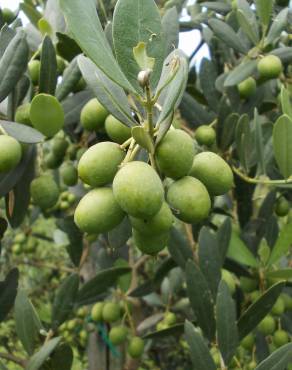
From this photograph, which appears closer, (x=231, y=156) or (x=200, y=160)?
(x=200, y=160)

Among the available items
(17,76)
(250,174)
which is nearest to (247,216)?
(250,174)

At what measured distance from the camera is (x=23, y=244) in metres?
2.80

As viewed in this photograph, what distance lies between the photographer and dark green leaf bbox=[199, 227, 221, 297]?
1.35 m

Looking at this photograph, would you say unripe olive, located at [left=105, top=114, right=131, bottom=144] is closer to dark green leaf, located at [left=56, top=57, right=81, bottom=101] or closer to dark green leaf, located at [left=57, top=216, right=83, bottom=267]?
dark green leaf, located at [left=56, top=57, right=81, bottom=101]

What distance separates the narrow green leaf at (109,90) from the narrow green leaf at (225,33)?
2.47 feet

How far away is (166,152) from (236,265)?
0.88 m

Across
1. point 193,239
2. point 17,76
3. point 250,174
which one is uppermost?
point 17,76

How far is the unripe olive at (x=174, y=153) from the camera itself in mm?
765

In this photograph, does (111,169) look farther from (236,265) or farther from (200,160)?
(236,265)

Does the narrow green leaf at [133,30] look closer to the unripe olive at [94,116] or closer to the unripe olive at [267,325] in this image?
the unripe olive at [94,116]

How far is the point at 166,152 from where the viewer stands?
77cm

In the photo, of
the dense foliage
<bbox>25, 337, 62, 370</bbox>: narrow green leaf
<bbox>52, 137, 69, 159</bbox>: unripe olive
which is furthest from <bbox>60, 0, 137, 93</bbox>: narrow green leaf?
<bbox>52, 137, 69, 159</bbox>: unripe olive

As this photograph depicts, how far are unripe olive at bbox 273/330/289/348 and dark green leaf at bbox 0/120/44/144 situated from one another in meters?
1.00

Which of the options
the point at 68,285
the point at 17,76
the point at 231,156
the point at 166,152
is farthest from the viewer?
the point at 231,156
